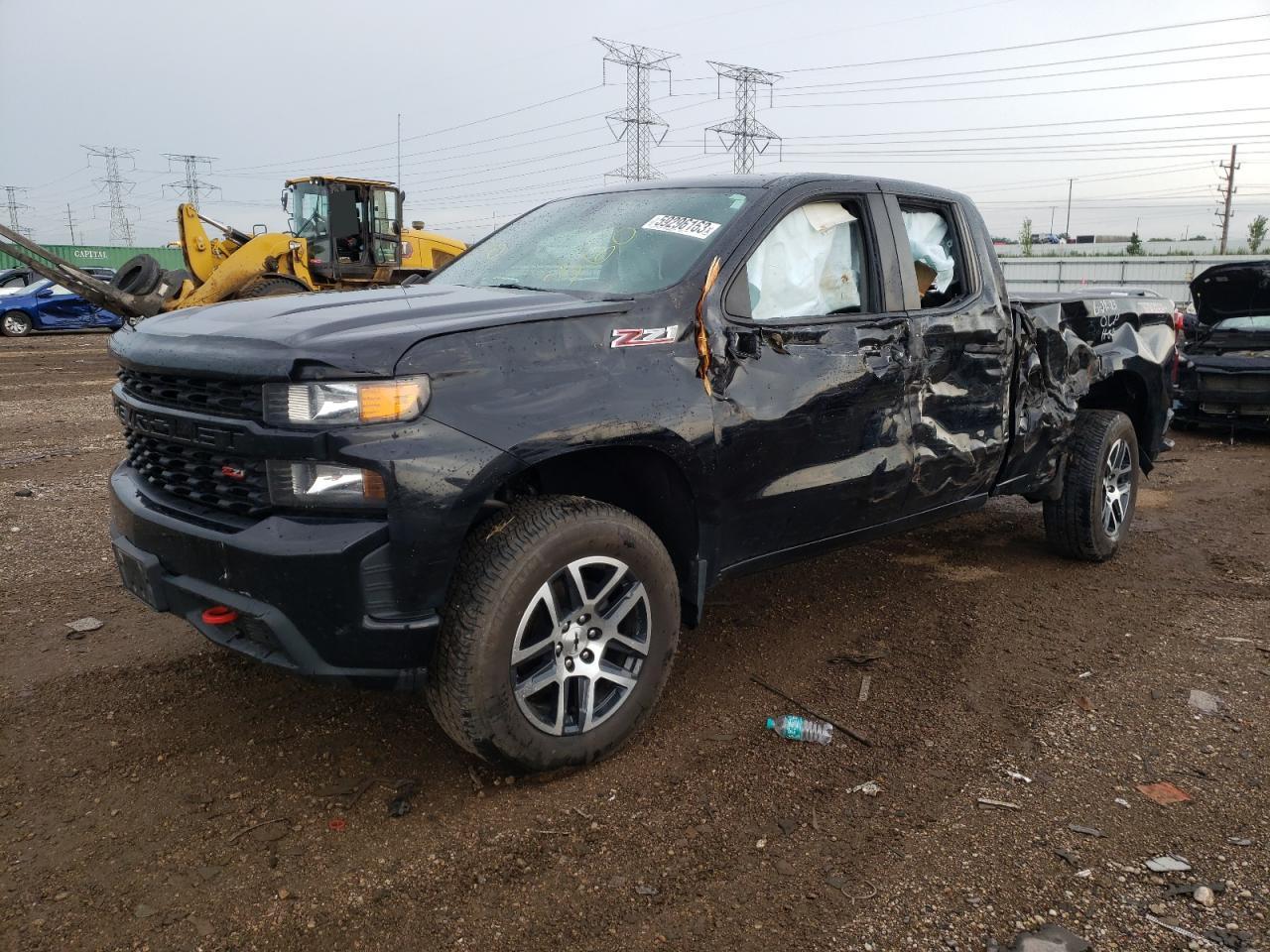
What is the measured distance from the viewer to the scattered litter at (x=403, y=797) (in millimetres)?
2924

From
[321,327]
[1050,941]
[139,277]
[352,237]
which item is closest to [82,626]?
[321,327]

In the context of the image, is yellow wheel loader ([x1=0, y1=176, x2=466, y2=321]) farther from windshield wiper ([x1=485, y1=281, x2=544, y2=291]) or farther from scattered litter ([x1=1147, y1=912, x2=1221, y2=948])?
scattered litter ([x1=1147, y1=912, x2=1221, y2=948])

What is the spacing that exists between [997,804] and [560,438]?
1.77m

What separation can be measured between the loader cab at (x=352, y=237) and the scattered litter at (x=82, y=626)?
40.5 feet

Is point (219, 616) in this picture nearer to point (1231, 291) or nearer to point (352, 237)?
point (1231, 291)

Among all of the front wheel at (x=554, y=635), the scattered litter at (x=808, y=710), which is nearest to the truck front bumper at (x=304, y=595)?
the front wheel at (x=554, y=635)

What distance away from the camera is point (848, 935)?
2410 millimetres

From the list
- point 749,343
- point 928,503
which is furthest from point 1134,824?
point 749,343

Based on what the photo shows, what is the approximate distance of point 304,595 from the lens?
262cm

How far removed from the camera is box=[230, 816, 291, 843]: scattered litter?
9.12ft

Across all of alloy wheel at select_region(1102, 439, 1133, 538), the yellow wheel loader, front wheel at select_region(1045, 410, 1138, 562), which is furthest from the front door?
the yellow wheel loader

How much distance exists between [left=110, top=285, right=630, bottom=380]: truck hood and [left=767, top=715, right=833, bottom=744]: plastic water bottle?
160 cm

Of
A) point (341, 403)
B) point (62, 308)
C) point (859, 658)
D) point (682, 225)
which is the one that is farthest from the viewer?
point (62, 308)

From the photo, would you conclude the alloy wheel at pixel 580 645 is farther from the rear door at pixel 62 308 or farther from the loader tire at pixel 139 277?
the rear door at pixel 62 308
